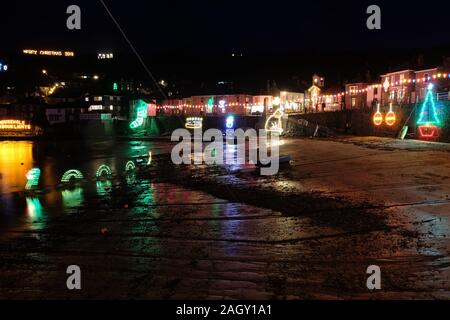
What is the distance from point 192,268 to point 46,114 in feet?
297

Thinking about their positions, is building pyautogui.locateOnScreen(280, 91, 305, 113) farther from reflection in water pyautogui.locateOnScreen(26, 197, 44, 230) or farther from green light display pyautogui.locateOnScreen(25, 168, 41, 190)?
reflection in water pyautogui.locateOnScreen(26, 197, 44, 230)

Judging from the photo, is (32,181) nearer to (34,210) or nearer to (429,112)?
(34,210)

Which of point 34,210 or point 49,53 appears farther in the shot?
point 49,53

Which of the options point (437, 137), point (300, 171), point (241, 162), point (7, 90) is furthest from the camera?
point (7, 90)

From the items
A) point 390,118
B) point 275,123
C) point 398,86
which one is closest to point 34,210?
point 390,118

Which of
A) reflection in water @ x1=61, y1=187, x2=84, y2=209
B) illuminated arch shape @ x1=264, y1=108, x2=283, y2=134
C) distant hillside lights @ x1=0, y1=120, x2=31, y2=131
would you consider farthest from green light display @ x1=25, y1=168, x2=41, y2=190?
distant hillside lights @ x1=0, y1=120, x2=31, y2=131

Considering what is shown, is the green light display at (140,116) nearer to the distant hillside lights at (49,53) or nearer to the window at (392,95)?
the window at (392,95)

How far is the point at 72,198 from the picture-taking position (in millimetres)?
16922

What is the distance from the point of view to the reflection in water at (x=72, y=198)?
15.3m

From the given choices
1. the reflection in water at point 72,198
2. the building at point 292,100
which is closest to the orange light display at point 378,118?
the reflection in water at point 72,198

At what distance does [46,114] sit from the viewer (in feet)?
291
